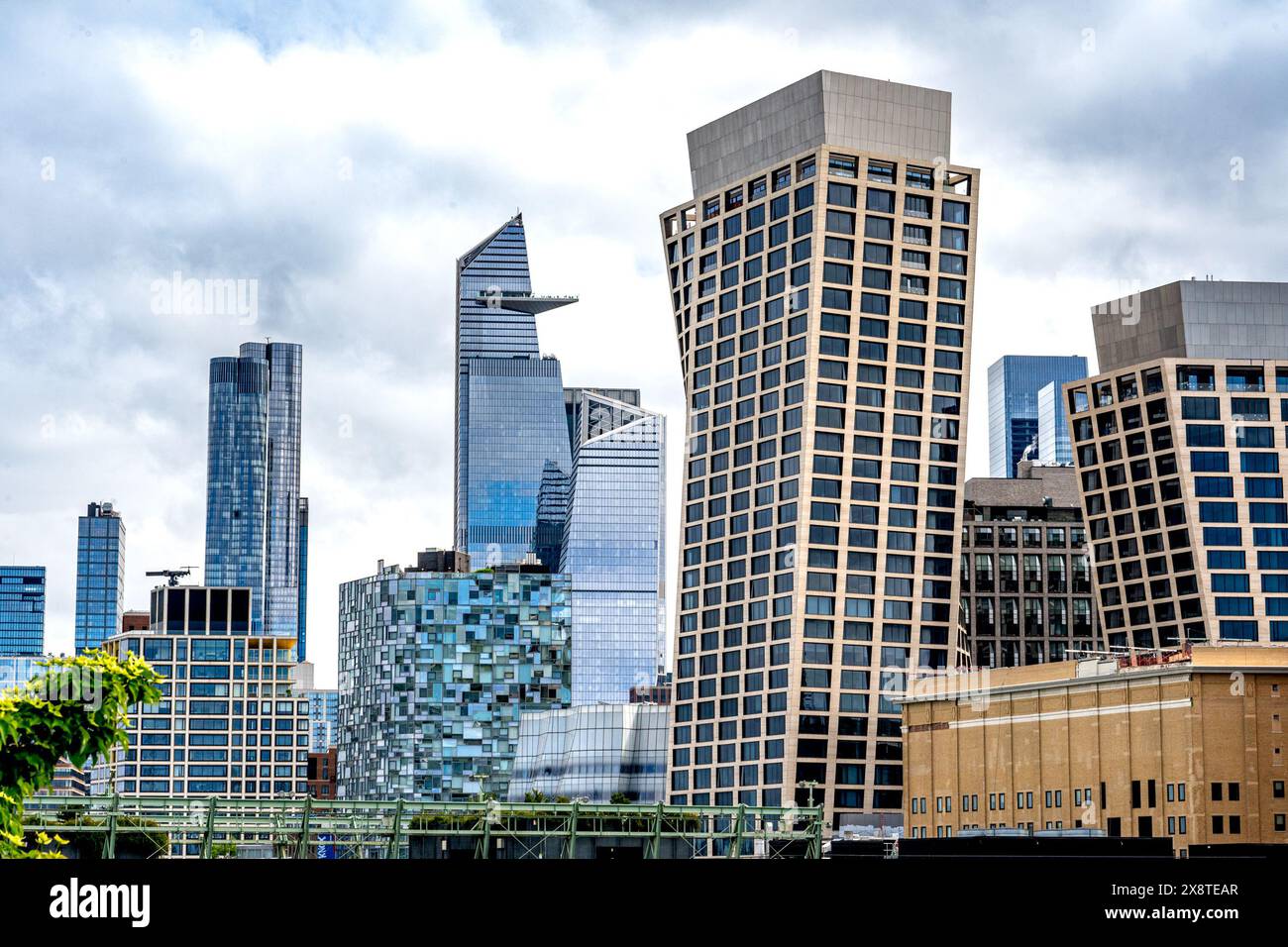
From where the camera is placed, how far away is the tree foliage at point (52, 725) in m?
33.5

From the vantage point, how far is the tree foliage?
110ft

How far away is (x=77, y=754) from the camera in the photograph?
112ft

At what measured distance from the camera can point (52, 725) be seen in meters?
33.7
